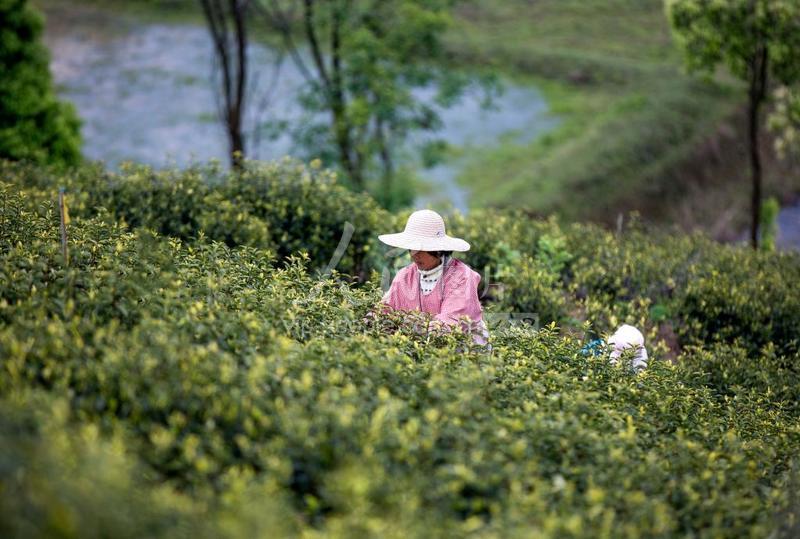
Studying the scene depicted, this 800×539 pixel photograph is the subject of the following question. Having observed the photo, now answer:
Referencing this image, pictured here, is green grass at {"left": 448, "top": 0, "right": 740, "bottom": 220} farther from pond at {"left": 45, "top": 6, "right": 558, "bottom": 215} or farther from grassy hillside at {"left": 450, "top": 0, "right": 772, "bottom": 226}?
pond at {"left": 45, "top": 6, "right": 558, "bottom": 215}

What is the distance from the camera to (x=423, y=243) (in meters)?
6.20

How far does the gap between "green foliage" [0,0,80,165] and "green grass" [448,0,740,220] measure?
9077 mm

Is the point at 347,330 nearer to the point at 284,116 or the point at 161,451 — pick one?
the point at 161,451

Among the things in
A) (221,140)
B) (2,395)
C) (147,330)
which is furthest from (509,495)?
(221,140)

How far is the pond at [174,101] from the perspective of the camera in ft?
75.4

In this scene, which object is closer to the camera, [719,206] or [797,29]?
[797,29]

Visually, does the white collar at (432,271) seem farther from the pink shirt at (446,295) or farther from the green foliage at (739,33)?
the green foliage at (739,33)

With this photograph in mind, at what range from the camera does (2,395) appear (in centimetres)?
380

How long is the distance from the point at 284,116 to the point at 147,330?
22.4m

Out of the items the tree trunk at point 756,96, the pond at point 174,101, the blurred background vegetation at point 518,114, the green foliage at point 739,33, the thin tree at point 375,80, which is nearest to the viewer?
the green foliage at point 739,33

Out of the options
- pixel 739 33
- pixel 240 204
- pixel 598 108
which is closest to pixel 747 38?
pixel 739 33

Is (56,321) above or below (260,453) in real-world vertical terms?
above

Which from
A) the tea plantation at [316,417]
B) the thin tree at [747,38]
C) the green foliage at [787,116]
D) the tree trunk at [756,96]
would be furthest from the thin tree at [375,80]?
the tea plantation at [316,417]

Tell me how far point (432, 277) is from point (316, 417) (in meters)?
2.61
